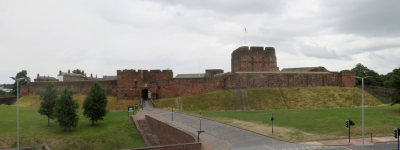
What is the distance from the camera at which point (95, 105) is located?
30.2 metres

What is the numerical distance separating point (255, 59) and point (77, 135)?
4326 cm

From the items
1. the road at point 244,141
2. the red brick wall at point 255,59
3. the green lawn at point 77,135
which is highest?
the red brick wall at point 255,59

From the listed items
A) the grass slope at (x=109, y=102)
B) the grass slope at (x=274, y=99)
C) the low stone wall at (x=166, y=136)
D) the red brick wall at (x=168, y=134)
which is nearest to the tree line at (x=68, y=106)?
the low stone wall at (x=166, y=136)

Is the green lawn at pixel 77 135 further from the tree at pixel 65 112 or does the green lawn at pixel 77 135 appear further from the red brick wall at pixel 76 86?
the red brick wall at pixel 76 86

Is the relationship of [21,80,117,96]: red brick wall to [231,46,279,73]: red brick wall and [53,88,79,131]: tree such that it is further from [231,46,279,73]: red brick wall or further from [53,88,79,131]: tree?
[231,46,279,73]: red brick wall

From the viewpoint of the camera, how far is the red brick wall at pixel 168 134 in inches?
849

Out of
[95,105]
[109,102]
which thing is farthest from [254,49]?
[95,105]

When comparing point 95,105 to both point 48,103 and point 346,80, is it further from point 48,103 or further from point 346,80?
point 346,80

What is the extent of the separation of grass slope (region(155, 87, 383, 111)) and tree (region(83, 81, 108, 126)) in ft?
48.9

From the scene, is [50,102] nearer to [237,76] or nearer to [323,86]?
[237,76]

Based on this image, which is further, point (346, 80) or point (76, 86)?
point (76, 86)

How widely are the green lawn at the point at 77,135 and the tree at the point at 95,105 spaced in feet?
4.05

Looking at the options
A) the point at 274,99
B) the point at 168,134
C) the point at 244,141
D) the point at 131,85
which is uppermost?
the point at 131,85

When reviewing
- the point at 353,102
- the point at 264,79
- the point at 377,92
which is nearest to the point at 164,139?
the point at 264,79
